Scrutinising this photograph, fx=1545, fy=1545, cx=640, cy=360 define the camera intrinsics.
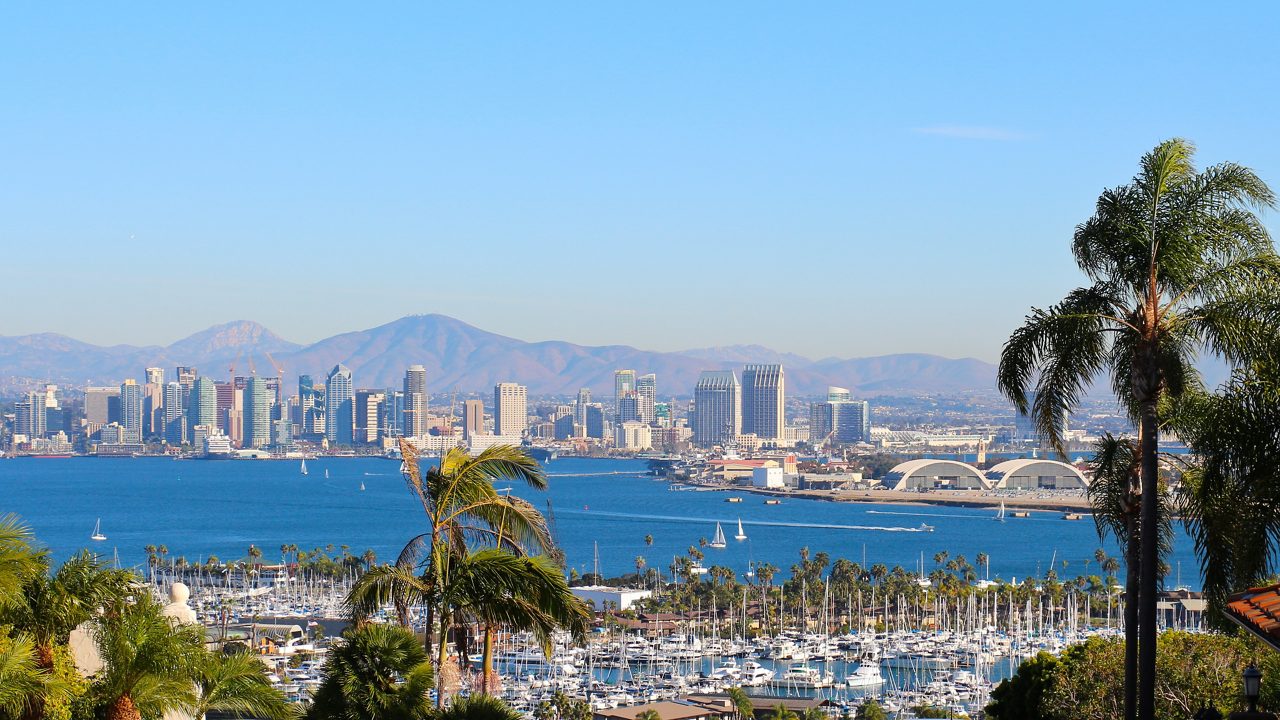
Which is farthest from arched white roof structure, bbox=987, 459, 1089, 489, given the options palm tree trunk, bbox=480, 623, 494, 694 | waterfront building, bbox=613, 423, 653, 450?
palm tree trunk, bbox=480, 623, 494, 694

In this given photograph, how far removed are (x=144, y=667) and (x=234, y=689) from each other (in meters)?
0.34

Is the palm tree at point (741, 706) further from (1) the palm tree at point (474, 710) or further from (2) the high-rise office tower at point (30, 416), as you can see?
(2) the high-rise office tower at point (30, 416)

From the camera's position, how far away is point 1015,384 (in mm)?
6543

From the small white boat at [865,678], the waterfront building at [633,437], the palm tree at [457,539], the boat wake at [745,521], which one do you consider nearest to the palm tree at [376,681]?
the palm tree at [457,539]

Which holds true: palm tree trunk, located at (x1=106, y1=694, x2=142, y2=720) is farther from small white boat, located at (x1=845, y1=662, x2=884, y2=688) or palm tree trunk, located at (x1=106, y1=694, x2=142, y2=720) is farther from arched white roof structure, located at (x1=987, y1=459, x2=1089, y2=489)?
arched white roof structure, located at (x1=987, y1=459, x2=1089, y2=489)

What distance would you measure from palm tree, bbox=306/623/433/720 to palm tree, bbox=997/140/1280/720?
112 inches

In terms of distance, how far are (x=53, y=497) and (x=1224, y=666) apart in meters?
107

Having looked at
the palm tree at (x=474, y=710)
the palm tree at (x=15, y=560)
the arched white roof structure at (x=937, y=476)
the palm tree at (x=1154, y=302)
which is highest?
the palm tree at (x=1154, y=302)

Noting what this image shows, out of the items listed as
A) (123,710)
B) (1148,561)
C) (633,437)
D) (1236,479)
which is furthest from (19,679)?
(633,437)

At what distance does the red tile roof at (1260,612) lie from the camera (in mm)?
4918

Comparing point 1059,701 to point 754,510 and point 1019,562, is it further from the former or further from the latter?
point 754,510

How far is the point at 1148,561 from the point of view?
6.11 meters

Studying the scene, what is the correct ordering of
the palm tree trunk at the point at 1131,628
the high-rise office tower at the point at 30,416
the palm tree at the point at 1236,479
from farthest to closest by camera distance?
the high-rise office tower at the point at 30,416 → the palm tree trunk at the point at 1131,628 → the palm tree at the point at 1236,479

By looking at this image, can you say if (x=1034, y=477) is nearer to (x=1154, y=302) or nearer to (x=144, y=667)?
(x=1154, y=302)
